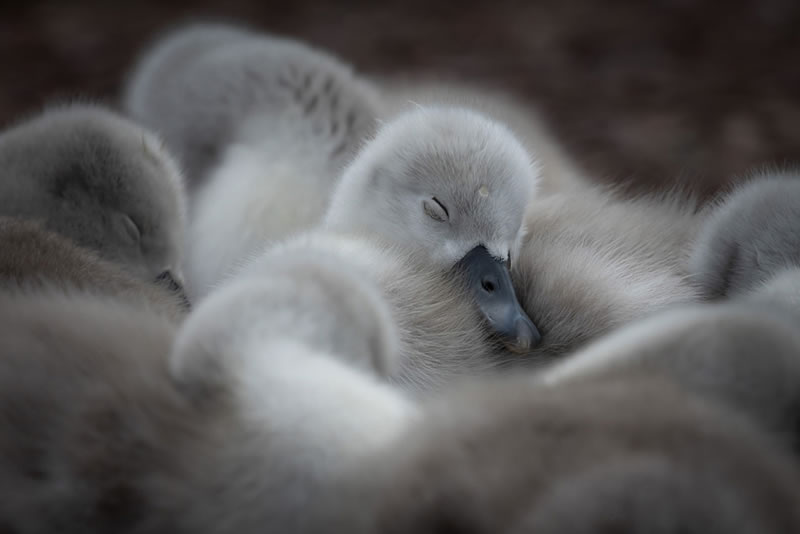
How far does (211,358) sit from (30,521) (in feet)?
0.59

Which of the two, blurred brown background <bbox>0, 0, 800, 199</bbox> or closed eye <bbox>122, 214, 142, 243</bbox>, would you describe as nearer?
closed eye <bbox>122, 214, 142, 243</bbox>

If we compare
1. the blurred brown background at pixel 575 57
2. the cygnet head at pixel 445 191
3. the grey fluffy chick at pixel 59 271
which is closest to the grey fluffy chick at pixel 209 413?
the grey fluffy chick at pixel 59 271

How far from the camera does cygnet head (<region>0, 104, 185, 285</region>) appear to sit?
134cm

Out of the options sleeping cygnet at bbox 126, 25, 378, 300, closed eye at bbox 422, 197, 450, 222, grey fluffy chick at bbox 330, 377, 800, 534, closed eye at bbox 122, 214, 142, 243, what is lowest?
grey fluffy chick at bbox 330, 377, 800, 534

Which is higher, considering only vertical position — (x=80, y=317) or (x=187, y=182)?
(x=187, y=182)

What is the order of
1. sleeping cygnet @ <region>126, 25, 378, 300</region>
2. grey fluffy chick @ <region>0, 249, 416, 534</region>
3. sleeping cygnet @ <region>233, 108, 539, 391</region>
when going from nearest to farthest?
grey fluffy chick @ <region>0, 249, 416, 534</region> → sleeping cygnet @ <region>233, 108, 539, 391</region> → sleeping cygnet @ <region>126, 25, 378, 300</region>

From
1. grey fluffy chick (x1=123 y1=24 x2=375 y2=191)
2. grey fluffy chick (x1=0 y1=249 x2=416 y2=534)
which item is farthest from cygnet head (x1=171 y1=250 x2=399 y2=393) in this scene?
grey fluffy chick (x1=123 y1=24 x2=375 y2=191)

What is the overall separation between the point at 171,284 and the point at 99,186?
0.16 meters

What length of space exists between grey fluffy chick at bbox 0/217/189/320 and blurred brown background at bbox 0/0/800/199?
136cm

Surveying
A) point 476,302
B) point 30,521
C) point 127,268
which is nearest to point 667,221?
point 476,302

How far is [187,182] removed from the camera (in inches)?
69.6

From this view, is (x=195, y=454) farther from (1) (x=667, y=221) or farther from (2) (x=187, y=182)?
(2) (x=187, y=182)

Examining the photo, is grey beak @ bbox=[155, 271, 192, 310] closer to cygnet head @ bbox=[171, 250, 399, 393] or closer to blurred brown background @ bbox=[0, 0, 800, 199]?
cygnet head @ bbox=[171, 250, 399, 393]

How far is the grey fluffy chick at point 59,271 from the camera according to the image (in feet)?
3.45
